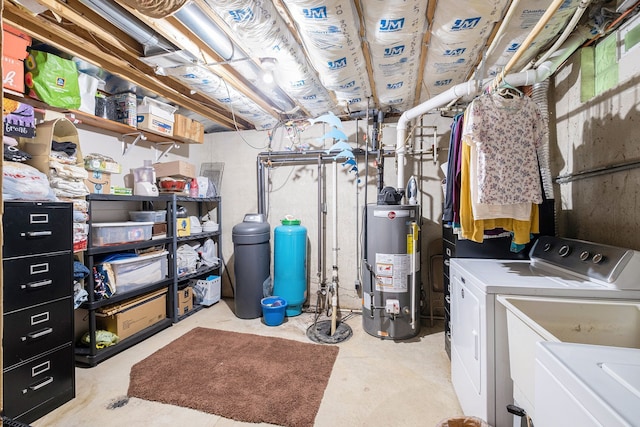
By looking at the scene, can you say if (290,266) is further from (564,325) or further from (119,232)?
(564,325)

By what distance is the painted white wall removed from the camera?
3334 mm

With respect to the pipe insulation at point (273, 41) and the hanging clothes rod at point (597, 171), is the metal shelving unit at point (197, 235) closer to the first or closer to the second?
the pipe insulation at point (273, 41)

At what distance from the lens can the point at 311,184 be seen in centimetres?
366

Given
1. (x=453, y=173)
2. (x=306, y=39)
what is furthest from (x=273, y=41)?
(x=453, y=173)

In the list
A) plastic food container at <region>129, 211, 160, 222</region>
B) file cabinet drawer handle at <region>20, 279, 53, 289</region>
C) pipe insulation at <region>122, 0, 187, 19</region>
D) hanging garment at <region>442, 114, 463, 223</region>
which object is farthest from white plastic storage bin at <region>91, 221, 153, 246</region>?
hanging garment at <region>442, 114, 463, 223</region>

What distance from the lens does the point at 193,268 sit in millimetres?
3438

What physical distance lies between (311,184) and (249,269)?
128 centimetres

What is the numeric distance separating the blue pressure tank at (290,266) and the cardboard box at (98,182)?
1.67 metres

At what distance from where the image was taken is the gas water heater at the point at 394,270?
2.71 m

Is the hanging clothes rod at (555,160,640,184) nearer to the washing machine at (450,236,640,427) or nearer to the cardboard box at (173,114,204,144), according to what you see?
the washing machine at (450,236,640,427)

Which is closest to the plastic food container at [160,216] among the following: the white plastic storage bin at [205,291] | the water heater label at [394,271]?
the white plastic storage bin at [205,291]

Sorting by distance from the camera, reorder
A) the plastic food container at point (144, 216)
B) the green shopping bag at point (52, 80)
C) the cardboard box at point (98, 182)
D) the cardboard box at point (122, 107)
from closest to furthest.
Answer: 1. the green shopping bag at point (52, 80)
2. the cardboard box at point (98, 182)
3. the cardboard box at point (122, 107)
4. the plastic food container at point (144, 216)

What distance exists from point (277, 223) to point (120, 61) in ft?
7.44

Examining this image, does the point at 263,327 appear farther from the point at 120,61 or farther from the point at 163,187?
the point at 120,61
